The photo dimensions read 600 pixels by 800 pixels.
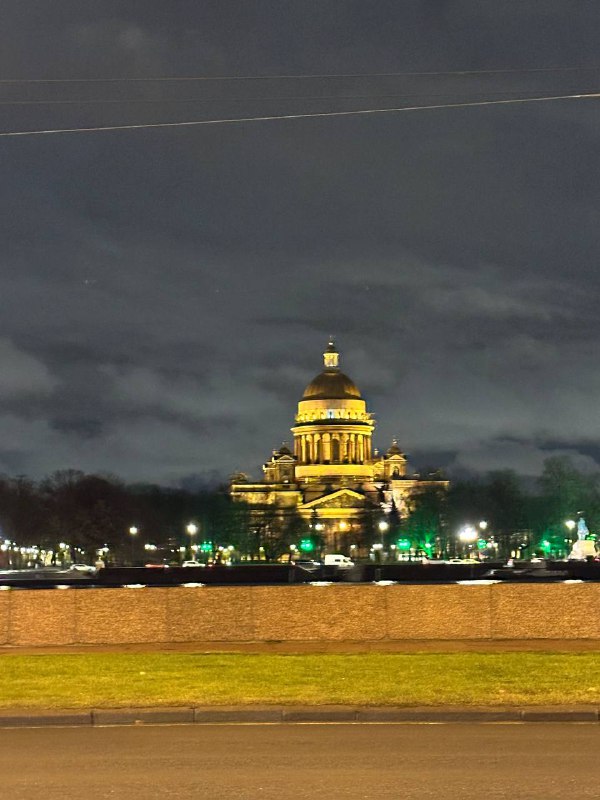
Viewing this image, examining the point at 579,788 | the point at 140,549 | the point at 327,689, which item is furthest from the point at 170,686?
the point at 140,549

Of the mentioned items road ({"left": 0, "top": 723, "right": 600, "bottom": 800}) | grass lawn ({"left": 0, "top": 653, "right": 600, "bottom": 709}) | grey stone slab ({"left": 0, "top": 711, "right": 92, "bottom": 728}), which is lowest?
road ({"left": 0, "top": 723, "right": 600, "bottom": 800})

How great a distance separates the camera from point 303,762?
13.4 m

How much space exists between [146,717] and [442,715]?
3.45 m

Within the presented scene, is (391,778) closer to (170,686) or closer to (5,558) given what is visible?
(170,686)

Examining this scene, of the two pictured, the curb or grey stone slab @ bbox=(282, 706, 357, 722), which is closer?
the curb

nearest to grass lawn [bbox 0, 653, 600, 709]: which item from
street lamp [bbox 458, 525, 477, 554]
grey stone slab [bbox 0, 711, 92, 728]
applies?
grey stone slab [bbox 0, 711, 92, 728]

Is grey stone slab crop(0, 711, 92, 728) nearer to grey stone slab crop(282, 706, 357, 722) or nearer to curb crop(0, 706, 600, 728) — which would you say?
curb crop(0, 706, 600, 728)

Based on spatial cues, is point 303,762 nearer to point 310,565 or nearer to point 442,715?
point 442,715

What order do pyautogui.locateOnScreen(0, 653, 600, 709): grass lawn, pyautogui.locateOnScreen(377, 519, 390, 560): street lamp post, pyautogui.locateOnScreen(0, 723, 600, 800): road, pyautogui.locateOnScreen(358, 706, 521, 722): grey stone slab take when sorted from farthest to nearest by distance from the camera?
pyautogui.locateOnScreen(377, 519, 390, 560): street lamp post, pyautogui.locateOnScreen(0, 653, 600, 709): grass lawn, pyautogui.locateOnScreen(358, 706, 521, 722): grey stone slab, pyautogui.locateOnScreen(0, 723, 600, 800): road

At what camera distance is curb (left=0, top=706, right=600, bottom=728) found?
16591mm

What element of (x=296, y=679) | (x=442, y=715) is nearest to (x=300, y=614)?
(x=296, y=679)

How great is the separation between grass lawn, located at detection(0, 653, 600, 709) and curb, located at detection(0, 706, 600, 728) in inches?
20.3

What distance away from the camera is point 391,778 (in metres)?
12.4

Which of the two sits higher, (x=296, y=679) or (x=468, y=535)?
(x=468, y=535)
